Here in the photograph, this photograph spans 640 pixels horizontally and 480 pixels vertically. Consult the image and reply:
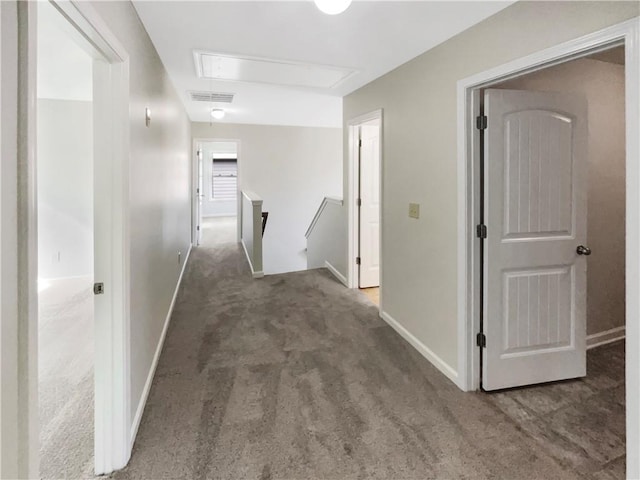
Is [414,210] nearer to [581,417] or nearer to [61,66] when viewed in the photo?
[581,417]

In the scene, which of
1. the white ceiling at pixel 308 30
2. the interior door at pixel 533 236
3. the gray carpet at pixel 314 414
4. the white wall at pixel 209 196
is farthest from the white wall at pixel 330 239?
the white wall at pixel 209 196

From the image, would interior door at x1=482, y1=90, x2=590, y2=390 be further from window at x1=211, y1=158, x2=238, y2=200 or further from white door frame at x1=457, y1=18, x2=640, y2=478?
window at x1=211, y1=158, x2=238, y2=200

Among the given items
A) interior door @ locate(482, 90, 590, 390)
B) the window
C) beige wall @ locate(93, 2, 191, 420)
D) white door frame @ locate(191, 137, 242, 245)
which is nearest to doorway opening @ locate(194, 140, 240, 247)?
the window

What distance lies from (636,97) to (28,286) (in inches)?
80.4

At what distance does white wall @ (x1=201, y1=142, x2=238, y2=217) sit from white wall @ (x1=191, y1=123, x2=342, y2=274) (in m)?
4.01

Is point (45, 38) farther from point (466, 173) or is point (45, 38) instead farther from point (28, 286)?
point (466, 173)

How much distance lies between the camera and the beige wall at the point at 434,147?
1.73 metres

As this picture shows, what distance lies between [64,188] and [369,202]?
416cm

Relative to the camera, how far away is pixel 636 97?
50.8 inches

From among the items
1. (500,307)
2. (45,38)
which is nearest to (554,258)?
(500,307)

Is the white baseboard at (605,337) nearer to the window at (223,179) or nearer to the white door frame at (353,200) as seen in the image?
the white door frame at (353,200)

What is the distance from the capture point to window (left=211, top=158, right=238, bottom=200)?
1088cm

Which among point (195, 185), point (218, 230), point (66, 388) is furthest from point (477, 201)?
point (218, 230)

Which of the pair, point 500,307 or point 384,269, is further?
point 384,269
